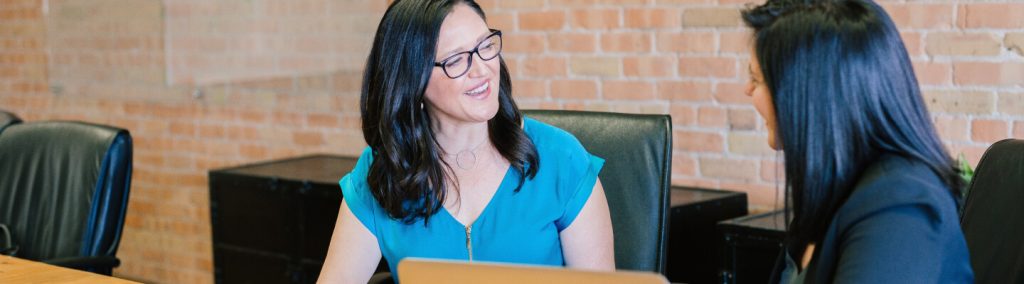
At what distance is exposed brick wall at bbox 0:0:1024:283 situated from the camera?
270 centimetres

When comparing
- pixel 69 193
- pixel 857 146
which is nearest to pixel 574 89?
pixel 69 193

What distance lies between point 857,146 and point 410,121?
95 cm

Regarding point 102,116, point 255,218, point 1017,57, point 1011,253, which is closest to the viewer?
point 1011,253

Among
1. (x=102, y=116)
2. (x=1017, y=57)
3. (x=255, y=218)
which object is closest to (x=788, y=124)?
(x=1017, y=57)

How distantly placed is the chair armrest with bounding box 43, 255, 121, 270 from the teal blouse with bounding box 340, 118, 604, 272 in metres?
0.86

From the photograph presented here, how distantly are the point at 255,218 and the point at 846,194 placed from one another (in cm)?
252

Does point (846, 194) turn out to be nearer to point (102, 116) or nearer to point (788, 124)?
point (788, 124)

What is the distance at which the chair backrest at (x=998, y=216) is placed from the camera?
171cm

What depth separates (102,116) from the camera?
4820 mm

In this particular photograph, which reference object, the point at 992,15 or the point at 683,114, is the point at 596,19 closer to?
the point at 683,114

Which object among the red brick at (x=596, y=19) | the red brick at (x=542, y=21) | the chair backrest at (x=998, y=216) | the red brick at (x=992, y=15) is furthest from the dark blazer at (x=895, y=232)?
the red brick at (x=542, y=21)

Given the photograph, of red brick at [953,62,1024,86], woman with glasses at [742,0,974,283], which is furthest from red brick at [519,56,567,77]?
woman with glasses at [742,0,974,283]

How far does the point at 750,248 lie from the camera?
2.63 metres

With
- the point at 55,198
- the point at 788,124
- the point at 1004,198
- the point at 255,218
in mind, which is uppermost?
the point at 788,124
